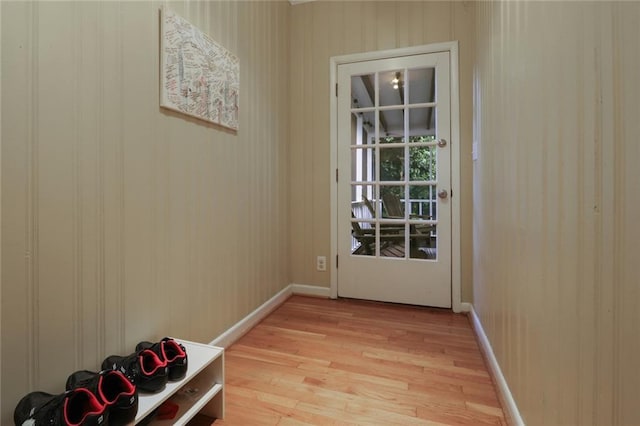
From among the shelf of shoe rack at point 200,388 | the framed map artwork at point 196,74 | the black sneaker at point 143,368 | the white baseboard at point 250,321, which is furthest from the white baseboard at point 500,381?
the framed map artwork at point 196,74

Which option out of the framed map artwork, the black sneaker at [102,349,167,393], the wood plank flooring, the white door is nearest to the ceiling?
the white door

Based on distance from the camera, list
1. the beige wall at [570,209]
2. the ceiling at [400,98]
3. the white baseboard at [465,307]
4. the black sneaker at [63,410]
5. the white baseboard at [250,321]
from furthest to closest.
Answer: the ceiling at [400,98]
the white baseboard at [465,307]
the white baseboard at [250,321]
the black sneaker at [63,410]
the beige wall at [570,209]

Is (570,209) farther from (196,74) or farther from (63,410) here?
(196,74)

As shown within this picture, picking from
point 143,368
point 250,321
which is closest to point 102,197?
point 143,368

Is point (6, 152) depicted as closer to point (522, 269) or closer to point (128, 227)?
point (128, 227)

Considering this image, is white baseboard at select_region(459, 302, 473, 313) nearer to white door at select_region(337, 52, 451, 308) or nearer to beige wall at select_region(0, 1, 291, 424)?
white door at select_region(337, 52, 451, 308)

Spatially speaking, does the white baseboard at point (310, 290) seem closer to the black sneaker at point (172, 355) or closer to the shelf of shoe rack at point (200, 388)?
the shelf of shoe rack at point (200, 388)

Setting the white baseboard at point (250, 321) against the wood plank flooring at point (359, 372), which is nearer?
the wood plank flooring at point (359, 372)

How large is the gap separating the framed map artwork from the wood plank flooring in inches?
54.5

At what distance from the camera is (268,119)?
2.39m

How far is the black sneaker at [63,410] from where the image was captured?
792 mm

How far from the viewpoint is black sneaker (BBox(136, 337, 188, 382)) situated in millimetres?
1100

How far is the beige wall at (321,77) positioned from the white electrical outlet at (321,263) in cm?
4

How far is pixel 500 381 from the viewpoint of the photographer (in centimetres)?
140
